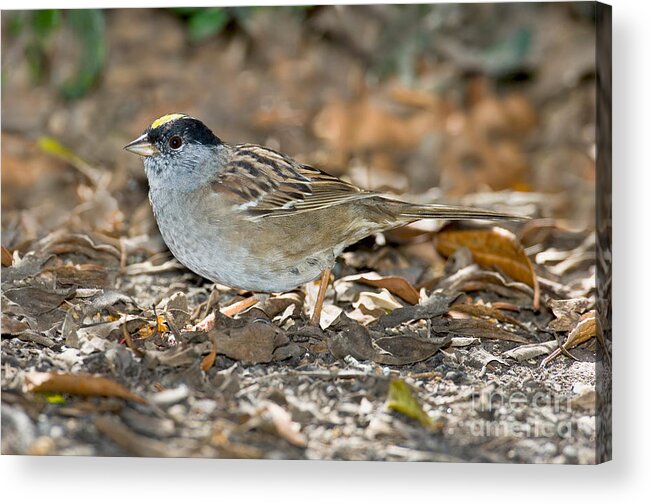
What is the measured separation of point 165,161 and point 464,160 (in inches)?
115

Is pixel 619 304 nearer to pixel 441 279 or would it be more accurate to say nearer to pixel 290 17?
pixel 441 279

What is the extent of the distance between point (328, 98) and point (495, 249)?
229cm

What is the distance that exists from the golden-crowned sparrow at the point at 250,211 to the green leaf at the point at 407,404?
2.23 ft

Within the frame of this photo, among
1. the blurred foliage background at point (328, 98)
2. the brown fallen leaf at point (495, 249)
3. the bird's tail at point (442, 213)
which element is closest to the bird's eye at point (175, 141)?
the bird's tail at point (442, 213)

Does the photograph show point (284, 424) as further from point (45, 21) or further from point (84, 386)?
point (45, 21)

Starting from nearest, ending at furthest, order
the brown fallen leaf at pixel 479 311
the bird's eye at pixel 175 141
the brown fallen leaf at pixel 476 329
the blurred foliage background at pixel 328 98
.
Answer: the bird's eye at pixel 175 141 → the brown fallen leaf at pixel 476 329 → the brown fallen leaf at pixel 479 311 → the blurred foliage background at pixel 328 98

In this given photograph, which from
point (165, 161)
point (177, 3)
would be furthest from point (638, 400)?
point (177, 3)

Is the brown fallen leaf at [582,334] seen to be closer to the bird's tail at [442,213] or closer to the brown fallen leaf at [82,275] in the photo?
the bird's tail at [442,213]

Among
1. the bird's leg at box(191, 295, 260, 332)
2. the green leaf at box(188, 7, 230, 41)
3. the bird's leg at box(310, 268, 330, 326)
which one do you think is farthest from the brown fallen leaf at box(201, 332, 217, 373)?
the green leaf at box(188, 7, 230, 41)

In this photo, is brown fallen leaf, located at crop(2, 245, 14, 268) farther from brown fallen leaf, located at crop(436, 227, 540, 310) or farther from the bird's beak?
brown fallen leaf, located at crop(436, 227, 540, 310)

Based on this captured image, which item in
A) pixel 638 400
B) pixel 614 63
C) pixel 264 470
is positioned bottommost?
pixel 264 470

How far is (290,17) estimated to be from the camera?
22.1 ft

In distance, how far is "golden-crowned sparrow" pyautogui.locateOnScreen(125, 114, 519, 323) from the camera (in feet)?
14.1

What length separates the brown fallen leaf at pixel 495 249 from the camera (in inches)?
197
